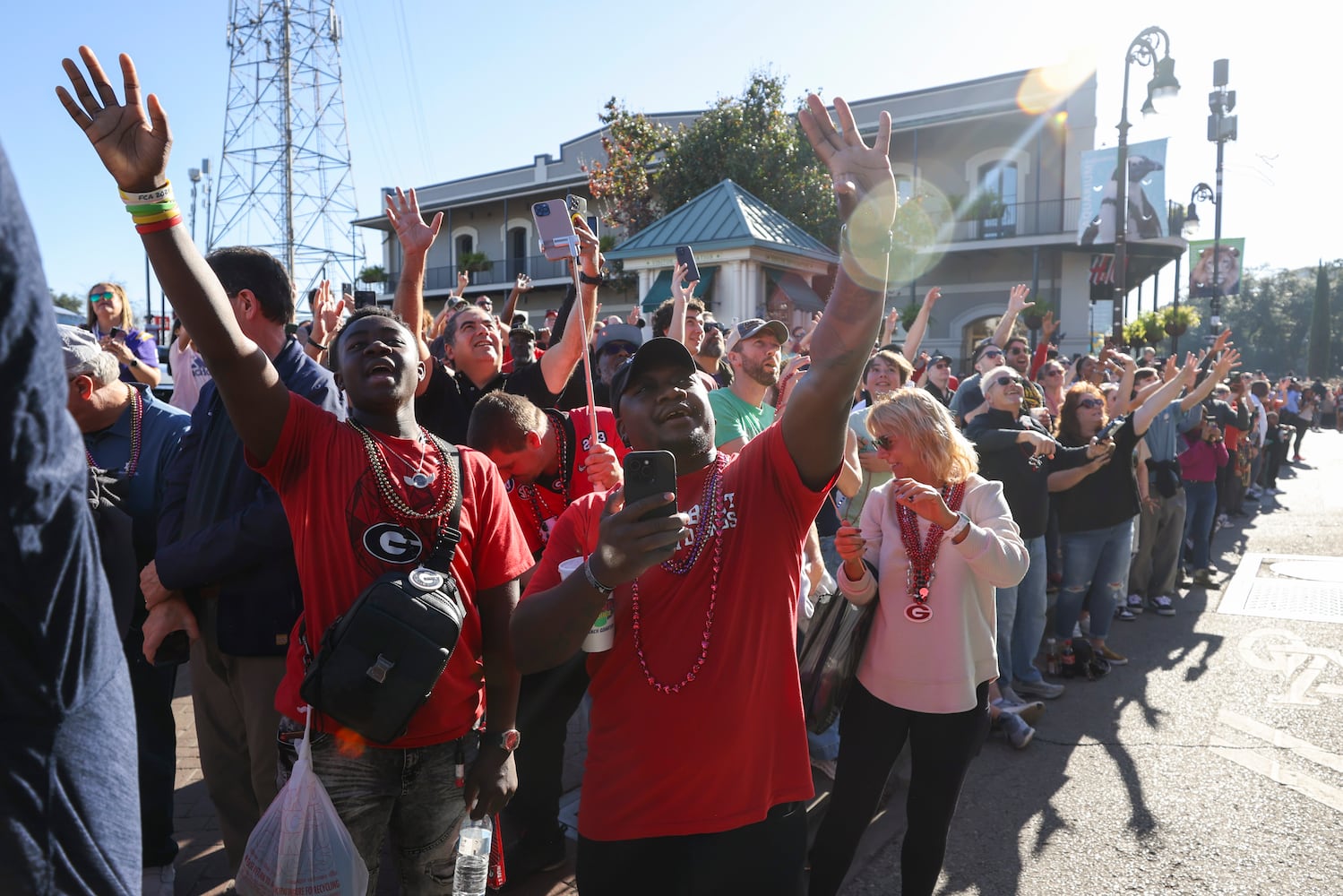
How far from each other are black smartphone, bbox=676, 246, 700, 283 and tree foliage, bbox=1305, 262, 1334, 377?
64.5 m

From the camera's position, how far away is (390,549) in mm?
2297

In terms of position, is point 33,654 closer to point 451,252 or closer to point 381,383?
point 381,383

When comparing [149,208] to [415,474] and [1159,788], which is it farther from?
[1159,788]

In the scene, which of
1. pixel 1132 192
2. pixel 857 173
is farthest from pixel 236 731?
pixel 1132 192

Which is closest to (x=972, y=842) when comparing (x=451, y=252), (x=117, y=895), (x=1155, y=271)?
(x=117, y=895)

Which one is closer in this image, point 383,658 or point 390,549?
point 383,658

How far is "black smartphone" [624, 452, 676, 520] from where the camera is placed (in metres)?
1.63

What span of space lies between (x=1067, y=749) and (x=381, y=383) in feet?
14.4

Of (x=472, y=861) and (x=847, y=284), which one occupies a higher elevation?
(x=847, y=284)

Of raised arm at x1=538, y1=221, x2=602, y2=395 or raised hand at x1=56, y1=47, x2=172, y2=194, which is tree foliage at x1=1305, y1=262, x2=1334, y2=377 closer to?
raised arm at x1=538, y1=221, x2=602, y2=395

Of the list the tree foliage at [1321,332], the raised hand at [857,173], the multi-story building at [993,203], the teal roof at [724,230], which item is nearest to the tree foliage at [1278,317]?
the tree foliage at [1321,332]

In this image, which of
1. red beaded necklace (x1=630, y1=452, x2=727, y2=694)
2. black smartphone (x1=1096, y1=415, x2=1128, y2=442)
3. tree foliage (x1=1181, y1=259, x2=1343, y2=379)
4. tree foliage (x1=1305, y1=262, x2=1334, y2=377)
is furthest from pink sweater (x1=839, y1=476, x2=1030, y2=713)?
tree foliage (x1=1181, y1=259, x2=1343, y2=379)

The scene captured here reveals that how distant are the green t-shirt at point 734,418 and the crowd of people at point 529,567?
0.02 m

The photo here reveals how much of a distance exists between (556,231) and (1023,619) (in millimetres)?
4097
